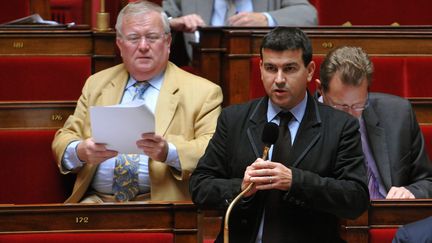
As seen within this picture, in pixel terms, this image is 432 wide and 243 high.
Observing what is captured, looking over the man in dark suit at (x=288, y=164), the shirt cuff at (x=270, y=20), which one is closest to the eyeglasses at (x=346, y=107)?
the man in dark suit at (x=288, y=164)

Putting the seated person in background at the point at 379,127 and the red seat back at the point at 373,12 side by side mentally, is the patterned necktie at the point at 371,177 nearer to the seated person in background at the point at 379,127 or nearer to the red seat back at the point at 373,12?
the seated person in background at the point at 379,127

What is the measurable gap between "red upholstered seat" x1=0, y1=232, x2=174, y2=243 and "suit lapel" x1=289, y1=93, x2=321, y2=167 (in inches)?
9.1

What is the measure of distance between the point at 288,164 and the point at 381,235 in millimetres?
197

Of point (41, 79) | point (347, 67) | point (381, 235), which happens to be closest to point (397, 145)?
point (347, 67)

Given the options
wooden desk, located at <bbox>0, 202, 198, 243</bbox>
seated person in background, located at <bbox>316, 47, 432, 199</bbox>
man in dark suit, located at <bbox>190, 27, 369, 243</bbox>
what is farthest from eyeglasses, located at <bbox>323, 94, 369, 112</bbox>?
Result: wooden desk, located at <bbox>0, 202, 198, 243</bbox>

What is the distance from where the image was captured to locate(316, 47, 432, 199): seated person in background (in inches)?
72.1

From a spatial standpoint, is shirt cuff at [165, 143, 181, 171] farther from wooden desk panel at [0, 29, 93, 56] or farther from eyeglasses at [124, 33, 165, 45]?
wooden desk panel at [0, 29, 93, 56]

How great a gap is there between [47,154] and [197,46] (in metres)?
0.46

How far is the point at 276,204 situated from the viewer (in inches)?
61.5

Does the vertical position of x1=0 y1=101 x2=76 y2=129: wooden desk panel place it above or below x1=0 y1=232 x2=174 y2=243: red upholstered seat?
above

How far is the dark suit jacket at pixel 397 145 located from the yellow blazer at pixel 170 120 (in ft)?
0.97

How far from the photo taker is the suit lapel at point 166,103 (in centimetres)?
197

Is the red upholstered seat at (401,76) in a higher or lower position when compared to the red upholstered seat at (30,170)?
higher

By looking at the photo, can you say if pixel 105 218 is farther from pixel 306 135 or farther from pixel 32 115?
pixel 32 115
